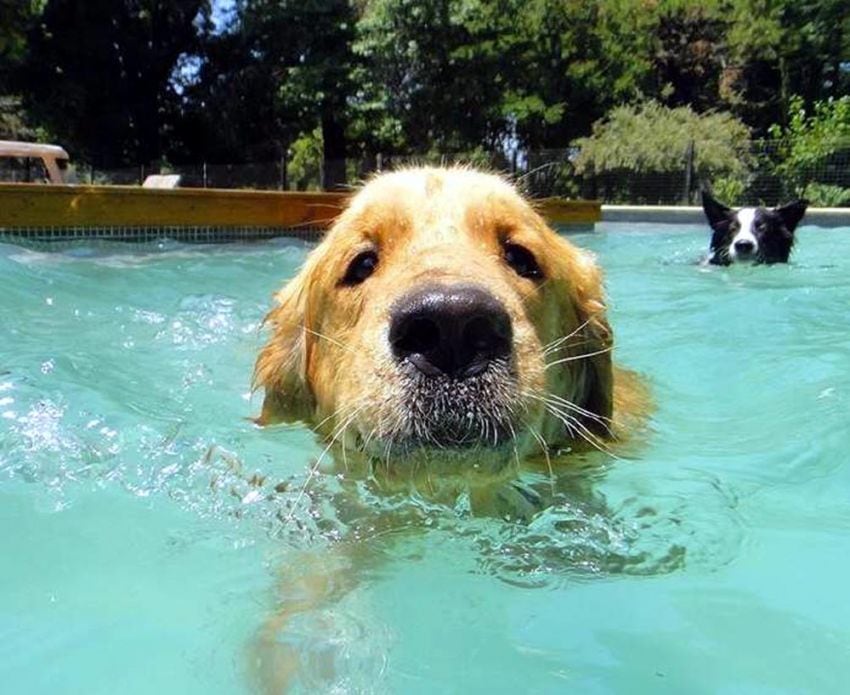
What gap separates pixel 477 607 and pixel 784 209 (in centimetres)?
1132

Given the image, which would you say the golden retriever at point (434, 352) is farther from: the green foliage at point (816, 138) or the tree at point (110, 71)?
the tree at point (110, 71)

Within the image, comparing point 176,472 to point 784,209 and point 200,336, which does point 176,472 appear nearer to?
point 200,336

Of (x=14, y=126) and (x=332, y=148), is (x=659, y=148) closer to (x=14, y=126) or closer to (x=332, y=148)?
(x=332, y=148)

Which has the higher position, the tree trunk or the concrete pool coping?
the tree trunk

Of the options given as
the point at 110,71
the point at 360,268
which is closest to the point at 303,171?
the point at 110,71

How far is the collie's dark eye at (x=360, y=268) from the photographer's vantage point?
3532 millimetres

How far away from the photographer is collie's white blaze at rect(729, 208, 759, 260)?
12.3 m

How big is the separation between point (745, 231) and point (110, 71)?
28.3m

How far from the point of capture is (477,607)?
2877 mm

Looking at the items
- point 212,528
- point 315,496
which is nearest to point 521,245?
point 315,496

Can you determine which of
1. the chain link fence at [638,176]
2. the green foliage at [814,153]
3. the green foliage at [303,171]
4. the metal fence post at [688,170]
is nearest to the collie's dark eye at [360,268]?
the chain link fence at [638,176]

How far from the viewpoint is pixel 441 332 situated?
8.69 ft

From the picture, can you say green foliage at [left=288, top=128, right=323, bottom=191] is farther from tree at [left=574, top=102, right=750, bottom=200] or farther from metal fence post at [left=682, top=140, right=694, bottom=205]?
metal fence post at [left=682, top=140, right=694, bottom=205]

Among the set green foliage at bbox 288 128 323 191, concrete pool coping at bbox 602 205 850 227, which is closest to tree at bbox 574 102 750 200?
concrete pool coping at bbox 602 205 850 227
